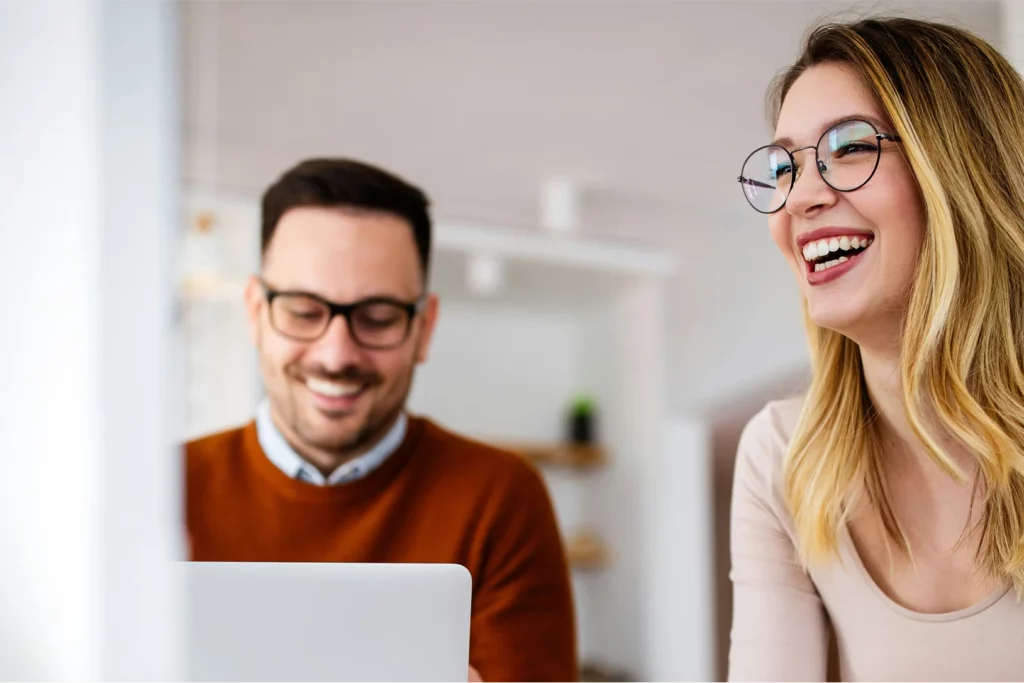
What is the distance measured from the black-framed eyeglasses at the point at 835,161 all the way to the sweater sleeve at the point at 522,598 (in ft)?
1.64

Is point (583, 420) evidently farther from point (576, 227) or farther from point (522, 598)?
point (522, 598)

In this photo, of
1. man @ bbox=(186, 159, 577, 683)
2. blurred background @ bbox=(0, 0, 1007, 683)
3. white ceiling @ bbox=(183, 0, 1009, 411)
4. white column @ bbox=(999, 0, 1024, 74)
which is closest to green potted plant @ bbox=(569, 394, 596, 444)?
blurred background @ bbox=(0, 0, 1007, 683)

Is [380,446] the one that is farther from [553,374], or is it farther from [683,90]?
[553,374]

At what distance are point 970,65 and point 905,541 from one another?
0.52 metres

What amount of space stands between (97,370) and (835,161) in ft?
2.56

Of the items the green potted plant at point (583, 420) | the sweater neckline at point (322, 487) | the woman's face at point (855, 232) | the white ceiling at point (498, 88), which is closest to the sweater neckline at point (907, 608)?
the woman's face at point (855, 232)

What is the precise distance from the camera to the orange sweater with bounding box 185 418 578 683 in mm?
1249

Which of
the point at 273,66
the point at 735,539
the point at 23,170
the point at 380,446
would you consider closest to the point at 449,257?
the point at 273,66

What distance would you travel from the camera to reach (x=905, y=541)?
1.08 m

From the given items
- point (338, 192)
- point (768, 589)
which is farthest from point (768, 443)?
point (338, 192)

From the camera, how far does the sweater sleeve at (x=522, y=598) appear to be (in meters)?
1.23

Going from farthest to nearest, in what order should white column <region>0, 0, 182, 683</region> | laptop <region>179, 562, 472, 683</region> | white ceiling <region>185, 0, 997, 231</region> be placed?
white ceiling <region>185, 0, 997, 231</region> → laptop <region>179, 562, 472, 683</region> → white column <region>0, 0, 182, 683</region>

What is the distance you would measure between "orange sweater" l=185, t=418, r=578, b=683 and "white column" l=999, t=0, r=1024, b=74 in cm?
97

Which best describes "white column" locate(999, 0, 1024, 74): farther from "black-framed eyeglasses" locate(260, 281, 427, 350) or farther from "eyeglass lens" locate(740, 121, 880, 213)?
"black-framed eyeglasses" locate(260, 281, 427, 350)
